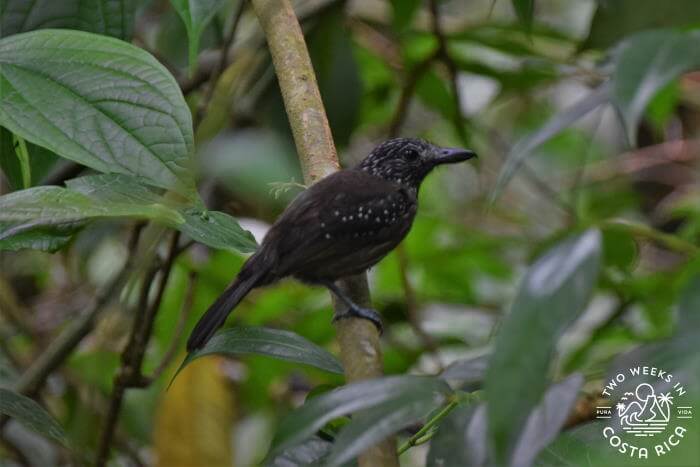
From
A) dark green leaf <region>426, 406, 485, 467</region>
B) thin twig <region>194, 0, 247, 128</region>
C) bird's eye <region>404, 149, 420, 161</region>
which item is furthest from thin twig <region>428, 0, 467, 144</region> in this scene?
dark green leaf <region>426, 406, 485, 467</region>

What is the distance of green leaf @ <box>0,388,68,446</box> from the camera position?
1.58 m

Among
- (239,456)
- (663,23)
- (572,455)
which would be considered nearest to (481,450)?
(572,455)

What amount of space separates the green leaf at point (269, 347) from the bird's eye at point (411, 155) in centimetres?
131

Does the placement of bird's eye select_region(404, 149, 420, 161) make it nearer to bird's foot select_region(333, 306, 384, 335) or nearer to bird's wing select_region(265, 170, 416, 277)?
bird's wing select_region(265, 170, 416, 277)

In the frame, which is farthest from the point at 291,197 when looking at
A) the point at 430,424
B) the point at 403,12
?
the point at 430,424

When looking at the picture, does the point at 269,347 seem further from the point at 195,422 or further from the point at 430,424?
the point at 195,422

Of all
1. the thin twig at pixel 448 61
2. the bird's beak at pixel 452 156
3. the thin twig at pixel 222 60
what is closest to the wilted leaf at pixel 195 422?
the thin twig at pixel 222 60

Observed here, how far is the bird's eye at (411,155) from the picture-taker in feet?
9.36

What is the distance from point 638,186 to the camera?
4715mm

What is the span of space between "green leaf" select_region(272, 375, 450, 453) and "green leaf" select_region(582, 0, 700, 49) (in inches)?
56.2

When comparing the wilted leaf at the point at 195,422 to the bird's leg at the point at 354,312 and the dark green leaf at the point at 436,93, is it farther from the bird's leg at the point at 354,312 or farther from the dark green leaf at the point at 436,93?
the dark green leaf at the point at 436,93

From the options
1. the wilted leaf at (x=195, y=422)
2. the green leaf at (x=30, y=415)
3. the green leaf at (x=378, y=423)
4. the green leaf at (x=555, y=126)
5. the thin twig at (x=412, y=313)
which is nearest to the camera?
the green leaf at (x=378, y=423)

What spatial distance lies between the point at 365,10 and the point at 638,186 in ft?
4.79

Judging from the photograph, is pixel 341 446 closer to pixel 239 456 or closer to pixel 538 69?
pixel 239 456
